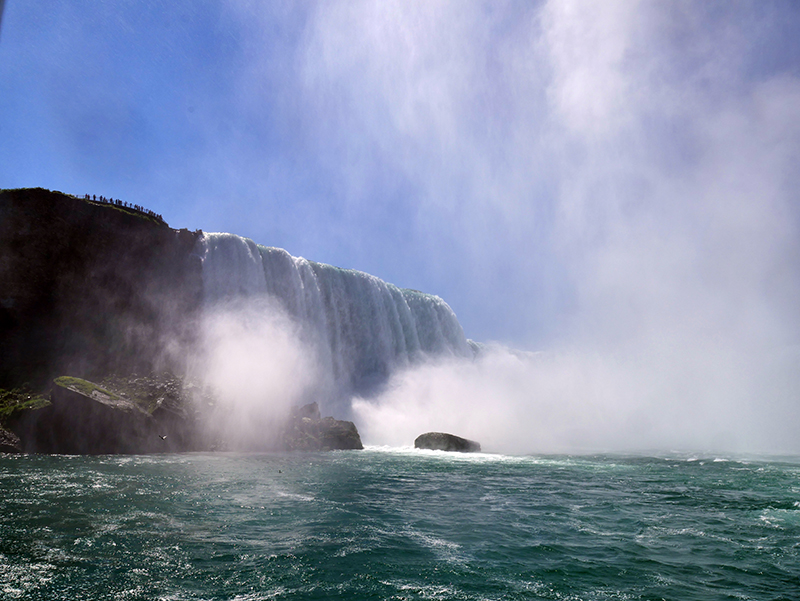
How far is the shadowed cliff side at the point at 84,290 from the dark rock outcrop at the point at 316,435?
33.3ft

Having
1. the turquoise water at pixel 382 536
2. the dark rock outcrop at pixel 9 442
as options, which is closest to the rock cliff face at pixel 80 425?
the dark rock outcrop at pixel 9 442

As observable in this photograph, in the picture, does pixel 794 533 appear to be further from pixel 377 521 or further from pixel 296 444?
pixel 296 444

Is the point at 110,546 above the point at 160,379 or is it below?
below

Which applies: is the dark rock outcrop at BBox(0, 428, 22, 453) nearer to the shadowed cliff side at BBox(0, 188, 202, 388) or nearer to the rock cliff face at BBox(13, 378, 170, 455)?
the rock cliff face at BBox(13, 378, 170, 455)

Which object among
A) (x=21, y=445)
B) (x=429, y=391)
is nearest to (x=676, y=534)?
(x=21, y=445)

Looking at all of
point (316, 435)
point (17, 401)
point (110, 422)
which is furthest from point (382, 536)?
point (17, 401)

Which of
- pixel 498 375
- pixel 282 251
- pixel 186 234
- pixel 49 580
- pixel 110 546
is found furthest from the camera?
pixel 498 375

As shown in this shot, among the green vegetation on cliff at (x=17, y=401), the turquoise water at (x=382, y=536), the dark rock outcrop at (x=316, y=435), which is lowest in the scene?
the turquoise water at (x=382, y=536)

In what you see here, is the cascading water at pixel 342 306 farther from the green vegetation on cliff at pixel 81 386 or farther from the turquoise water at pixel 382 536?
the turquoise water at pixel 382 536

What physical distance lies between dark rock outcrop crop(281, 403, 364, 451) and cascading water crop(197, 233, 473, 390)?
10378 mm

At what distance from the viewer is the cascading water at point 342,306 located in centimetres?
3728

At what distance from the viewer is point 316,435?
29422 mm

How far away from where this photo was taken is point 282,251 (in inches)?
1619

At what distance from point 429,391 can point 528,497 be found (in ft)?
103
